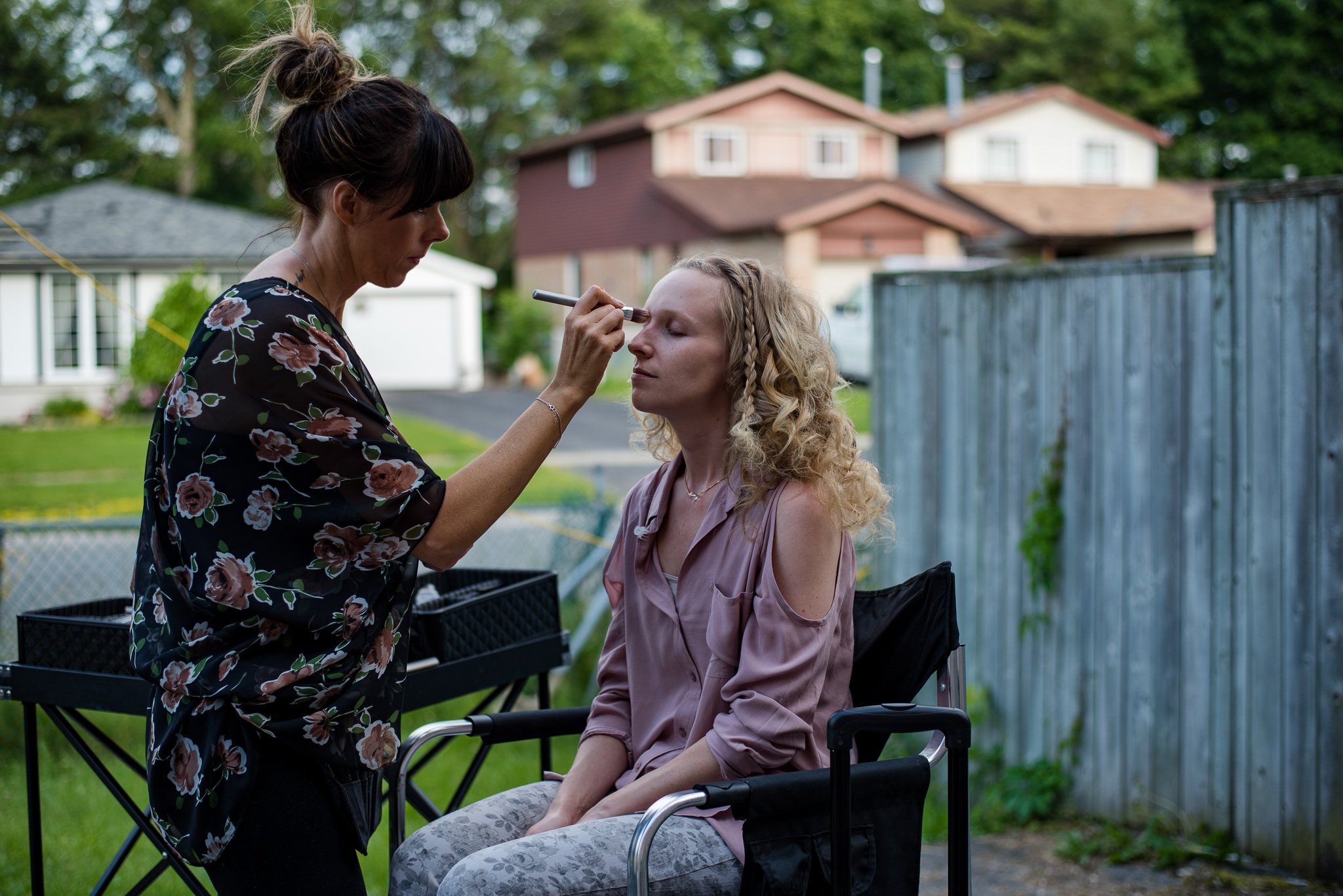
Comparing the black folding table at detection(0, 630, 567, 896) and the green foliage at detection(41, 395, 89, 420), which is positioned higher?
the green foliage at detection(41, 395, 89, 420)

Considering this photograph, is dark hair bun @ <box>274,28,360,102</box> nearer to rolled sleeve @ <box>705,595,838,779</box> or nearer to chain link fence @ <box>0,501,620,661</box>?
rolled sleeve @ <box>705,595,838,779</box>

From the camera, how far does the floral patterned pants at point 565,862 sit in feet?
6.30

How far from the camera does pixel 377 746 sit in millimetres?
1812

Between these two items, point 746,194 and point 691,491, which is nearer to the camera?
point 691,491

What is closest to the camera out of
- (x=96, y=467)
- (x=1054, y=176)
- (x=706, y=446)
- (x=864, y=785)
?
(x=864, y=785)

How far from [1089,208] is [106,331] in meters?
20.7

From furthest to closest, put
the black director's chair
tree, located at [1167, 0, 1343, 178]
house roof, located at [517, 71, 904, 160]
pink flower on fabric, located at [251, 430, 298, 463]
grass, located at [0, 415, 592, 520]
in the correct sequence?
tree, located at [1167, 0, 1343, 178] < house roof, located at [517, 71, 904, 160] < grass, located at [0, 415, 592, 520] < the black director's chair < pink flower on fabric, located at [251, 430, 298, 463]

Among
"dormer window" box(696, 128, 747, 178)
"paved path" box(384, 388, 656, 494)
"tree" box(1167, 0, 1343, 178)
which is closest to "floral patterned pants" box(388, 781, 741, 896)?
"paved path" box(384, 388, 656, 494)

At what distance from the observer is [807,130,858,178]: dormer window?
1082 inches

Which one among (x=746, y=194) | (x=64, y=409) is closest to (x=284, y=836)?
(x=64, y=409)

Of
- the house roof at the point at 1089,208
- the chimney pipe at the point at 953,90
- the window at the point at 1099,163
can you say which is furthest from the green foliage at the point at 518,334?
the window at the point at 1099,163

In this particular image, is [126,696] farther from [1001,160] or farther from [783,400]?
[1001,160]

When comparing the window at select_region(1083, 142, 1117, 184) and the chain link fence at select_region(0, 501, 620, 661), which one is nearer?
the chain link fence at select_region(0, 501, 620, 661)

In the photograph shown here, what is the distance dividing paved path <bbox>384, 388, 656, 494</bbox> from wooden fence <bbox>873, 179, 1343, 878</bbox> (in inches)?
238
